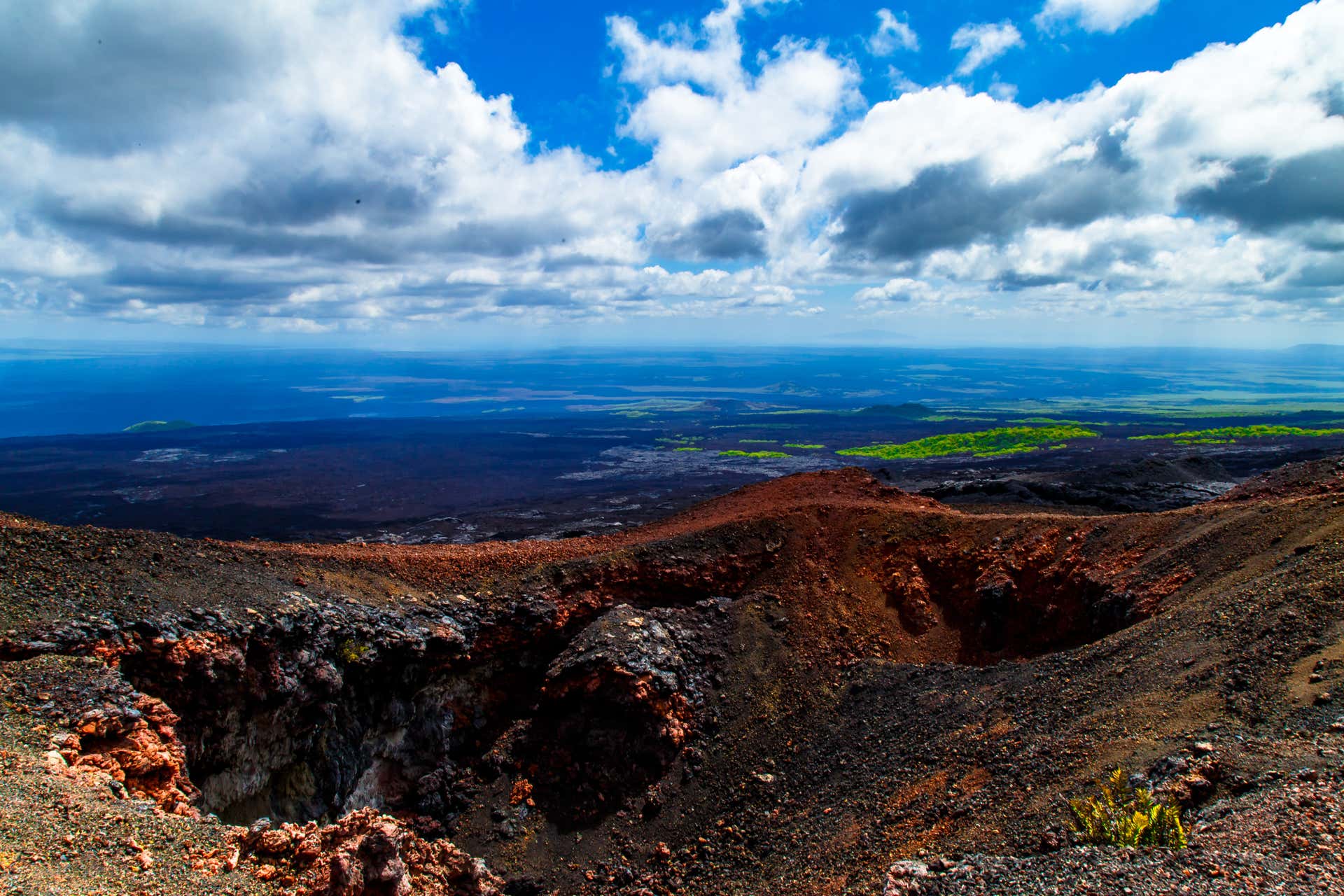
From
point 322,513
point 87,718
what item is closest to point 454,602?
point 87,718

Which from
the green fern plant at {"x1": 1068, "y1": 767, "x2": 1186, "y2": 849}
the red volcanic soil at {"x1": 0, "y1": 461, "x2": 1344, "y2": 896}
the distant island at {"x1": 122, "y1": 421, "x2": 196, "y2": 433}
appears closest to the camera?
the green fern plant at {"x1": 1068, "y1": 767, "x2": 1186, "y2": 849}

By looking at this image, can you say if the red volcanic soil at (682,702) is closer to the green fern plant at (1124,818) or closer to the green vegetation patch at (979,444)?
the green fern plant at (1124,818)

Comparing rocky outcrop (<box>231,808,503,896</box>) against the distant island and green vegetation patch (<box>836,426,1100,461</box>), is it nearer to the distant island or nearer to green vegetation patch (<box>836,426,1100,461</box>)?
green vegetation patch (<box>836,426,1100,461</box>)

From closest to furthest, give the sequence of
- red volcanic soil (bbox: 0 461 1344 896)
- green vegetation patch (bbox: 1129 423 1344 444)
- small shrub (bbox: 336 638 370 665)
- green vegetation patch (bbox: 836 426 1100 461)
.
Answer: red volcanic soil (bbox: 0 461 1344 896) < small shrub (bbox: 336 638 370 665) < green vegetation patch (bbox: 1129 423 1344 444) < green vegetation patch (bbox: 836 426 1100 461)

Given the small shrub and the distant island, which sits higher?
the distant island

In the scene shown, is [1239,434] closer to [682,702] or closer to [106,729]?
[682,702]

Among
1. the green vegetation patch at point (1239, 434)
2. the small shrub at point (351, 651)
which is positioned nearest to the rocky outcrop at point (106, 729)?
the small shrub at point (351, 651)

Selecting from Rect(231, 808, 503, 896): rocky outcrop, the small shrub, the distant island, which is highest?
the distant island

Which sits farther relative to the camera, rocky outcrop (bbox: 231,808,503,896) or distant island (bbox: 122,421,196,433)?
distant island (bbox: 122,421,196,433)

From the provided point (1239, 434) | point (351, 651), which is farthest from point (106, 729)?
point (1239, 434)

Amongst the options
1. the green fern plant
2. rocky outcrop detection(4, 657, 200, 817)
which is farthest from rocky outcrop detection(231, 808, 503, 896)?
the green fern plant
